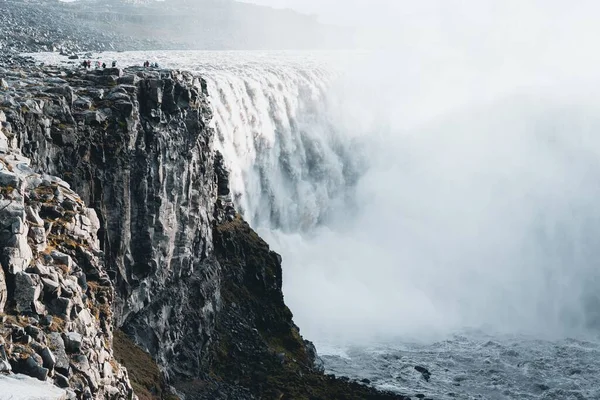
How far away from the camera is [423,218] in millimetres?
158000

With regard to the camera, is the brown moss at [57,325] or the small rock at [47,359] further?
the brown moss at [57,325]

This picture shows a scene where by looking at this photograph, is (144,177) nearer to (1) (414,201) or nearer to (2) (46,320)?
(2) (46,320)

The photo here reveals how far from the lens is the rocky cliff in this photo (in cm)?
3525

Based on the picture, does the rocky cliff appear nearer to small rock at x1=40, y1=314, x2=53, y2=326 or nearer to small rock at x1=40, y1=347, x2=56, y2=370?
small rock at x1=40, y1=314, x2=53, y2=326

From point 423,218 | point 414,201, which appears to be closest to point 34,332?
point 423,218

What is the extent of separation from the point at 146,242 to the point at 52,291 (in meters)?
35.0

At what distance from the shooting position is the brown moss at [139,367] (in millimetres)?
55781

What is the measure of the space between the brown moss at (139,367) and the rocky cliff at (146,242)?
170mm

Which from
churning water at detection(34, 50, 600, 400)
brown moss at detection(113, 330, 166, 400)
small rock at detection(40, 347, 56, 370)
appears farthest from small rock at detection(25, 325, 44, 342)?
churning water at detection(34, 50, 600, 400)

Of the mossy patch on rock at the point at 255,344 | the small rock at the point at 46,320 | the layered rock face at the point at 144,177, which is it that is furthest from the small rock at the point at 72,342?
the mossy patch on rock at the point at 255,344

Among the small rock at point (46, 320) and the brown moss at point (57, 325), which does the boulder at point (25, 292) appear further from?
the brown moss at point (57, 325)

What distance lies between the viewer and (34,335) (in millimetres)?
29219

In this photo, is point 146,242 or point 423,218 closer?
point 146,242

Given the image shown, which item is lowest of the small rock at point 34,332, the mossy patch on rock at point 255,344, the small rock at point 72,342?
the small rock at point 34,332
